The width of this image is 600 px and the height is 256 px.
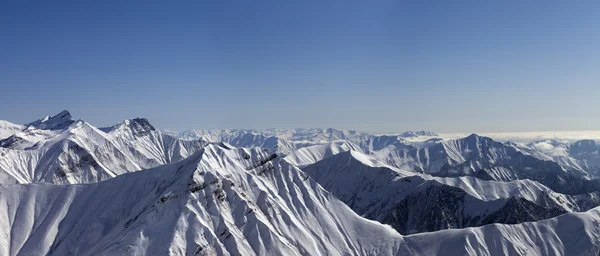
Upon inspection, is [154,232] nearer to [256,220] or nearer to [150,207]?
[150,207]

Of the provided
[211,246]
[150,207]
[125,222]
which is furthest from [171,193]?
[211,246]

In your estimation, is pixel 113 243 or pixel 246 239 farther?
pixel 246 239

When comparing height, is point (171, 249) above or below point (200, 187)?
below

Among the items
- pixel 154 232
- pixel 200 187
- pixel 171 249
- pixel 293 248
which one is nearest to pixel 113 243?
pixel 154 232

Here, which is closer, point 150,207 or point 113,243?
point 113,243

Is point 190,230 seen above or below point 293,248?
above

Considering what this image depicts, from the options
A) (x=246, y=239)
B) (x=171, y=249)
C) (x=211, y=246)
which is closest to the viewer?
(x=171, y=249)

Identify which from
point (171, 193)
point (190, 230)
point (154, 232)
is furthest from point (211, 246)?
point (171, 193)

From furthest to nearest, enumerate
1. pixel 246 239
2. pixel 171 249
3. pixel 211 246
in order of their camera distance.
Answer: pixel 246 239 < pixel 211 246 < pixel 171 249

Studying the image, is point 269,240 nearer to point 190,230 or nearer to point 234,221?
point 234,221
